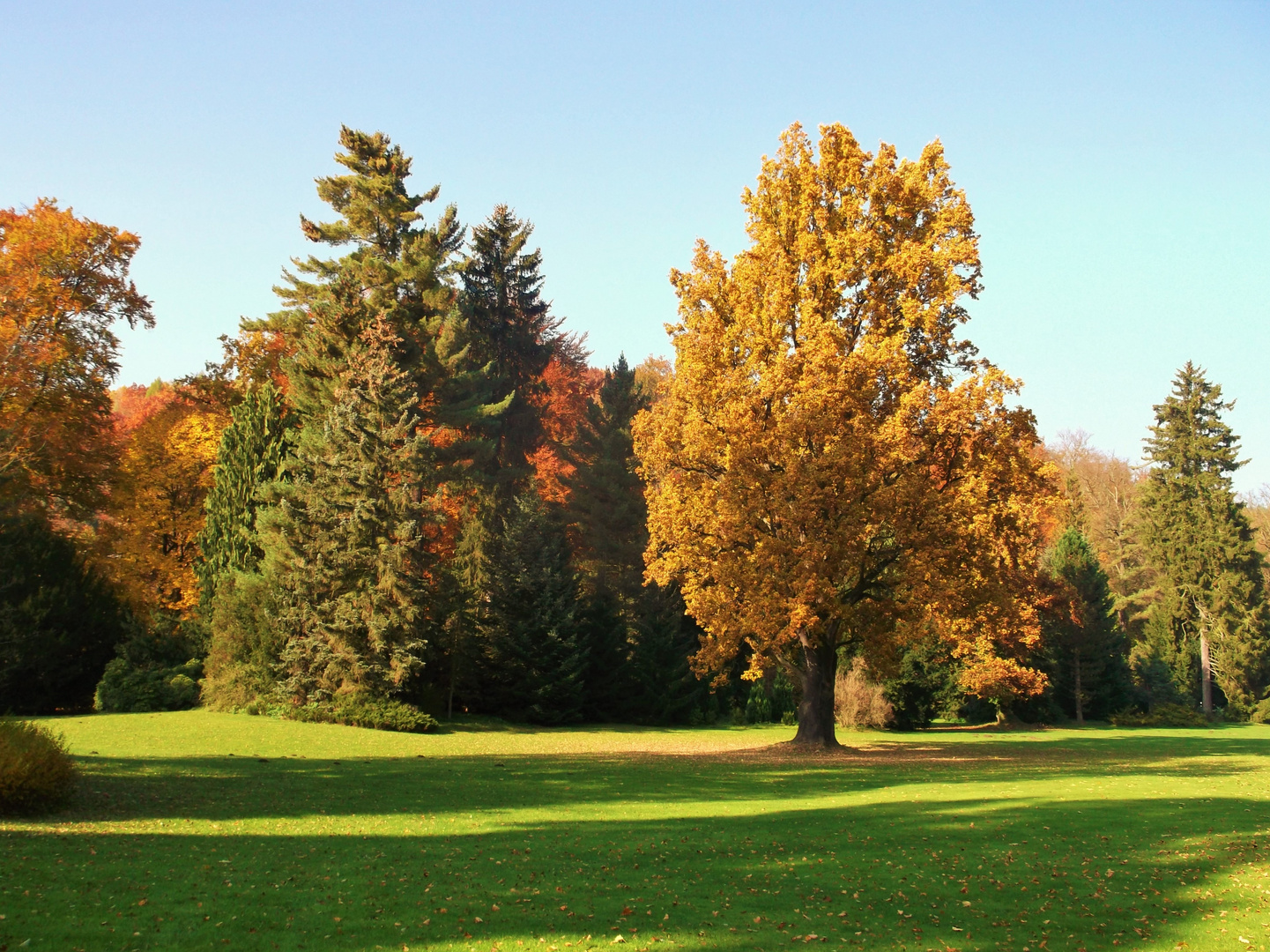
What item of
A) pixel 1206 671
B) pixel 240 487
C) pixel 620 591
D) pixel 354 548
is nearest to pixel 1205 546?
pixel 1206 671

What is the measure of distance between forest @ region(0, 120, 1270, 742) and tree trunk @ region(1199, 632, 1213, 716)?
0.15 meters

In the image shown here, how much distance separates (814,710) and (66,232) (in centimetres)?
3133

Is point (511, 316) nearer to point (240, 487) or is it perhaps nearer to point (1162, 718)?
point (240, 487)

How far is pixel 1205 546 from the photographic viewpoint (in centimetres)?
5225

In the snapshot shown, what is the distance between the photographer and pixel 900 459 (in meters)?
22.5

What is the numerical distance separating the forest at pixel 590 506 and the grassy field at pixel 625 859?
22.6ft

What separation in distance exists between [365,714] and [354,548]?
5.75m

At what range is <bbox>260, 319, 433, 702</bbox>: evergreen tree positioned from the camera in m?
29.4

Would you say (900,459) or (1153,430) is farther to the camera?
(1153,430)

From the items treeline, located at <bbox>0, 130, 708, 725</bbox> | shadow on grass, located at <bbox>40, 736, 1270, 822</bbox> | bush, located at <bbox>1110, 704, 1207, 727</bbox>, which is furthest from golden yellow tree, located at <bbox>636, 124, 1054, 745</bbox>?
bush, located at <bbox>1110, 704, 1207, 727</bbox>

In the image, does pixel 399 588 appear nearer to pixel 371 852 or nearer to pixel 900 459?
pixel 900 459

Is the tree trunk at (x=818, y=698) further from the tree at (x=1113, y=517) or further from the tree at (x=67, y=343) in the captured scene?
the tree at (x=1113, y=517)

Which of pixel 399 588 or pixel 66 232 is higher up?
pixel 66 232

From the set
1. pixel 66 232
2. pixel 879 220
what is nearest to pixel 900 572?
pixel 879 220
